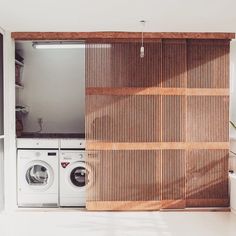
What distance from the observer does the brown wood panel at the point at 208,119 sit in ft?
13.3

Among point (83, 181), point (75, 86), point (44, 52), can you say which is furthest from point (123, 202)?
point (44, 52)

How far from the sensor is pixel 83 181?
423 centimetres

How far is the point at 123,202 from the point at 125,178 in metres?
0.31

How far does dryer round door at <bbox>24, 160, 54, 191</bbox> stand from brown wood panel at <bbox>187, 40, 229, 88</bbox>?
83.1 inches

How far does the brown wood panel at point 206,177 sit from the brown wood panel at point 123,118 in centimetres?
58

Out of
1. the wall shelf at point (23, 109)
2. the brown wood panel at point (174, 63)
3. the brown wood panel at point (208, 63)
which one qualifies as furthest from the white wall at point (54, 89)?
the brown wood panel at point (208, 63)

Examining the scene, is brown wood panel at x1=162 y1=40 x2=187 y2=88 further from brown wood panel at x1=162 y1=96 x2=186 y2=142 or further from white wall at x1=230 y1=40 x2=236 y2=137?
white wall at x1=230 y1=40 x2=236 y2=137

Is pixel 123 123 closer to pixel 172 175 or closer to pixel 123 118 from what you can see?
pixel 123 118

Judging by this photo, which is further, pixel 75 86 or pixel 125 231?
pixel 75 86

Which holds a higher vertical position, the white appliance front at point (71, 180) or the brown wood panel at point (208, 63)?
the brown wood panel at point (208, 63)

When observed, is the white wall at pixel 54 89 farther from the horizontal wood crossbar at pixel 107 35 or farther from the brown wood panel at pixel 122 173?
the brown wood panel at pixel 122 173

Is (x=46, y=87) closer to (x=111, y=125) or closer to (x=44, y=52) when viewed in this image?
(x=44, y=52)
